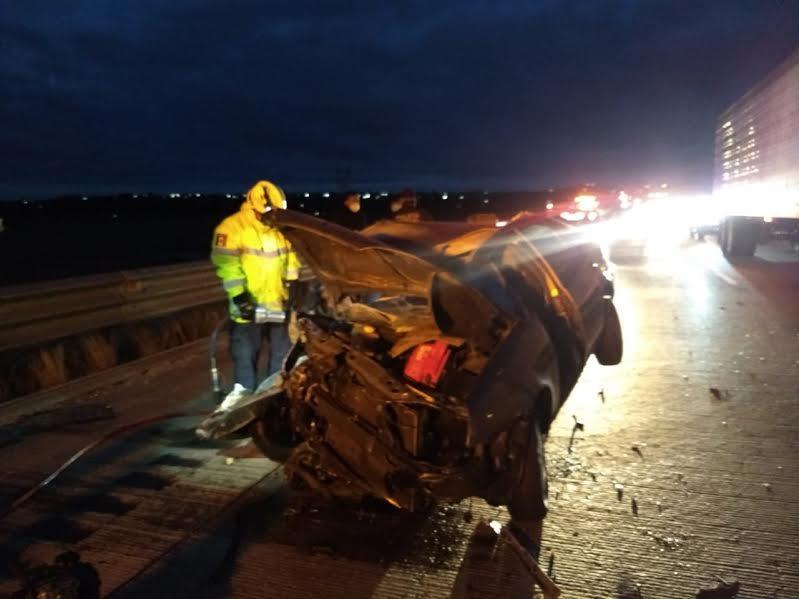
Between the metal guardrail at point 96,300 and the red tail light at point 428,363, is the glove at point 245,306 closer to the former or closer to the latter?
the red tail light at point 428,363

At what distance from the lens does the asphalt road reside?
369cm

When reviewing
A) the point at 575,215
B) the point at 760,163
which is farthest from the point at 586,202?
the point at 760,163

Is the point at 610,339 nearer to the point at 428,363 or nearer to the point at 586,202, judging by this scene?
the point at 428,363

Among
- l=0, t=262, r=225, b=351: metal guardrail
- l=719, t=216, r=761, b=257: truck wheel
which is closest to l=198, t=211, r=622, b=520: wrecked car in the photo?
l=0, t=262, r=225, b=351: metal guardrail

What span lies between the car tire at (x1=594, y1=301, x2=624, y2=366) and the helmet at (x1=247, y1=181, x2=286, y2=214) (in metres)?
3.41

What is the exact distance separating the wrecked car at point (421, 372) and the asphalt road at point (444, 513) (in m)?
0.30

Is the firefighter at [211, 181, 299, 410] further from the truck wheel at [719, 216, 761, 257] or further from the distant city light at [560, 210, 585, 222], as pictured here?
the truck wheel at [719, 216, 761, 257]

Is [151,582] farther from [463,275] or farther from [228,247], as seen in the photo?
[228,247]

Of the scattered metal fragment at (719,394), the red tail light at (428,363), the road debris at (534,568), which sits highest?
the red tail light at (428,363)

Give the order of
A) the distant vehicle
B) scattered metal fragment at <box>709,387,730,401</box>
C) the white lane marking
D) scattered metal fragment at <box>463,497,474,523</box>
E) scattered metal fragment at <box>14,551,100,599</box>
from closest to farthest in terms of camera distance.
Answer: scattered metal fragment at <box>14,551,100,599</box> < scattered metal fragment at <box>463,497,474,523</box> < scattered metal fragment at <box>709,387,730,401</box> < the distant vehicle < the white lane marking

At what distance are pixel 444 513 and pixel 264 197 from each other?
9.79 ft

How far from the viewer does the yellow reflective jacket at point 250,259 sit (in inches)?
241

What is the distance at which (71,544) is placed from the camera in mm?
4090

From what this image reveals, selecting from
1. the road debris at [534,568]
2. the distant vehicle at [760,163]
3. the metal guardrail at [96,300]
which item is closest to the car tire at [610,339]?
the road debris at [534,568]
